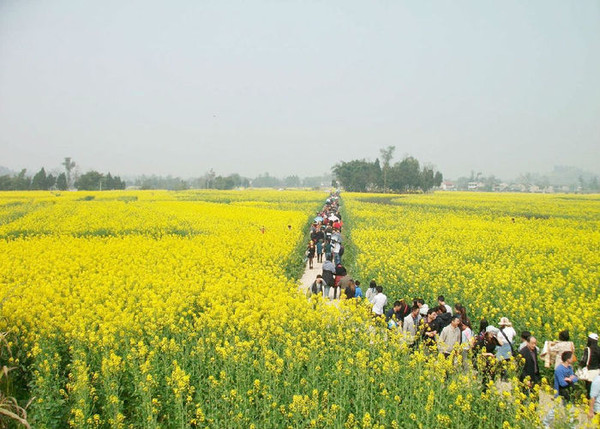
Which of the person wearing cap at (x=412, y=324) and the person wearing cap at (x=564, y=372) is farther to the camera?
the person wearing cap at (x=412, y=324)

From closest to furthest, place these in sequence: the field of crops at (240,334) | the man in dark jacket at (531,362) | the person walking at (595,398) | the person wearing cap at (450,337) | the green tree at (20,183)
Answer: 1. the field of crops at (240,334)
2. the person walking at (595,398)
3. the man in dark jacket at (531,362)
4. the person wearing cap at (450,337)
5. the green tree at (20,183)

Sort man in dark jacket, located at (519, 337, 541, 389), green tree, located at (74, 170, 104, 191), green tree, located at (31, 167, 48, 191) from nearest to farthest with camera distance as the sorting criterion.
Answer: man in dark jacket, located at (519, 337, 541, 389), green tree, located at (31, 167, 48, 191), green tree, located at (74, 170, 104, 191)

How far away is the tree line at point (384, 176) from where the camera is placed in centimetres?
10581

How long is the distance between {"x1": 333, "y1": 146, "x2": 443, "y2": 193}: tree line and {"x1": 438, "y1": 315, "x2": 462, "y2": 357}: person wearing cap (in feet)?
323

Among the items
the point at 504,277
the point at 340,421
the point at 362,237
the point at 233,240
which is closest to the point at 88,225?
the point at 233,240

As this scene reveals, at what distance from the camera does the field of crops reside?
5.87m

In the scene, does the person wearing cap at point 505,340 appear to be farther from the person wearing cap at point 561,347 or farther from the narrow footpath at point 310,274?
the narrow footpath at point 310,274

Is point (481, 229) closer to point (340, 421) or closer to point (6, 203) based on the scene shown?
point (340, 421)

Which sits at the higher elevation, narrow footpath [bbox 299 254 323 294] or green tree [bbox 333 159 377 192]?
green tree [bbox 333 159 377 192]

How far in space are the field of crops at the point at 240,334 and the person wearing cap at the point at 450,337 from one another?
502 millimetres

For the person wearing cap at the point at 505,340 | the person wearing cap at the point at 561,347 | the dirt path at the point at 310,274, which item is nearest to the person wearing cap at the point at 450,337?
the person wearing cap at the point at 505,340

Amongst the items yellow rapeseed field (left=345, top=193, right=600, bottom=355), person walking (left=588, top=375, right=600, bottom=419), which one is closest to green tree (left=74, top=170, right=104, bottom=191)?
yellow rapeseed field (left=345, top=193, right=600, bottom=355)

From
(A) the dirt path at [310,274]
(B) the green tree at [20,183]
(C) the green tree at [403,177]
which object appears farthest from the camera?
(C) the green tree at [403,177]

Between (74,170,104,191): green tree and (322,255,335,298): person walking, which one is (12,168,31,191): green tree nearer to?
(74,170,104,191): green tree
